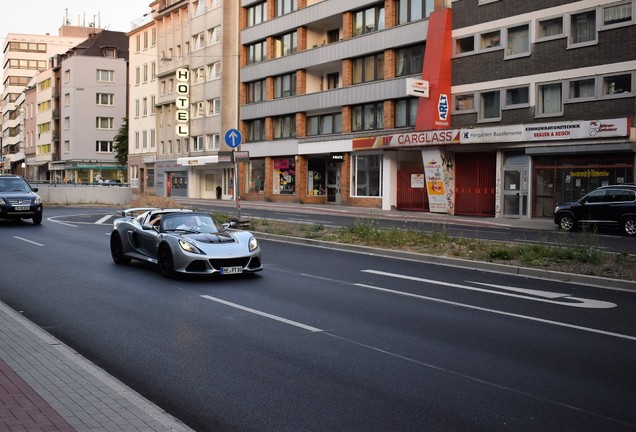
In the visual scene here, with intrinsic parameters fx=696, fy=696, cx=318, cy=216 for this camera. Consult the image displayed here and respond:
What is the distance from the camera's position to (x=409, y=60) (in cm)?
3978

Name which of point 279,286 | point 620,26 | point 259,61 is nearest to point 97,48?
point 259,61

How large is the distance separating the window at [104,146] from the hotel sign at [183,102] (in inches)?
1198

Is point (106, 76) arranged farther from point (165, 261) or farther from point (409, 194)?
point (165, 261)

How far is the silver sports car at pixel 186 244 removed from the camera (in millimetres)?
12164

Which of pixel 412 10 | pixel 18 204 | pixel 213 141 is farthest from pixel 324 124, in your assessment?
pixel 18 204

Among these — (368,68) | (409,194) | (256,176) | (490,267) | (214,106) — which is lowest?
(490,267)

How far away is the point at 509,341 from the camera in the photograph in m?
7.84

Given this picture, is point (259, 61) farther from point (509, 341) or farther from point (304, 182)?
point (509, 341)

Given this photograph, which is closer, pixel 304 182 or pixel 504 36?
pixel 504 36

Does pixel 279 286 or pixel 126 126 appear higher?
pixel 126 126

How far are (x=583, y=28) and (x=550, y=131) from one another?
4763mm

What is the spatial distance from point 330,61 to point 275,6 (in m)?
10.00

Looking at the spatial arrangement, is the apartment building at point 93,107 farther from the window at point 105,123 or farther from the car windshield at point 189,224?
the car windshield at point 189,224

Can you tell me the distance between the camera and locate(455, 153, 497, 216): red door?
3497cm
